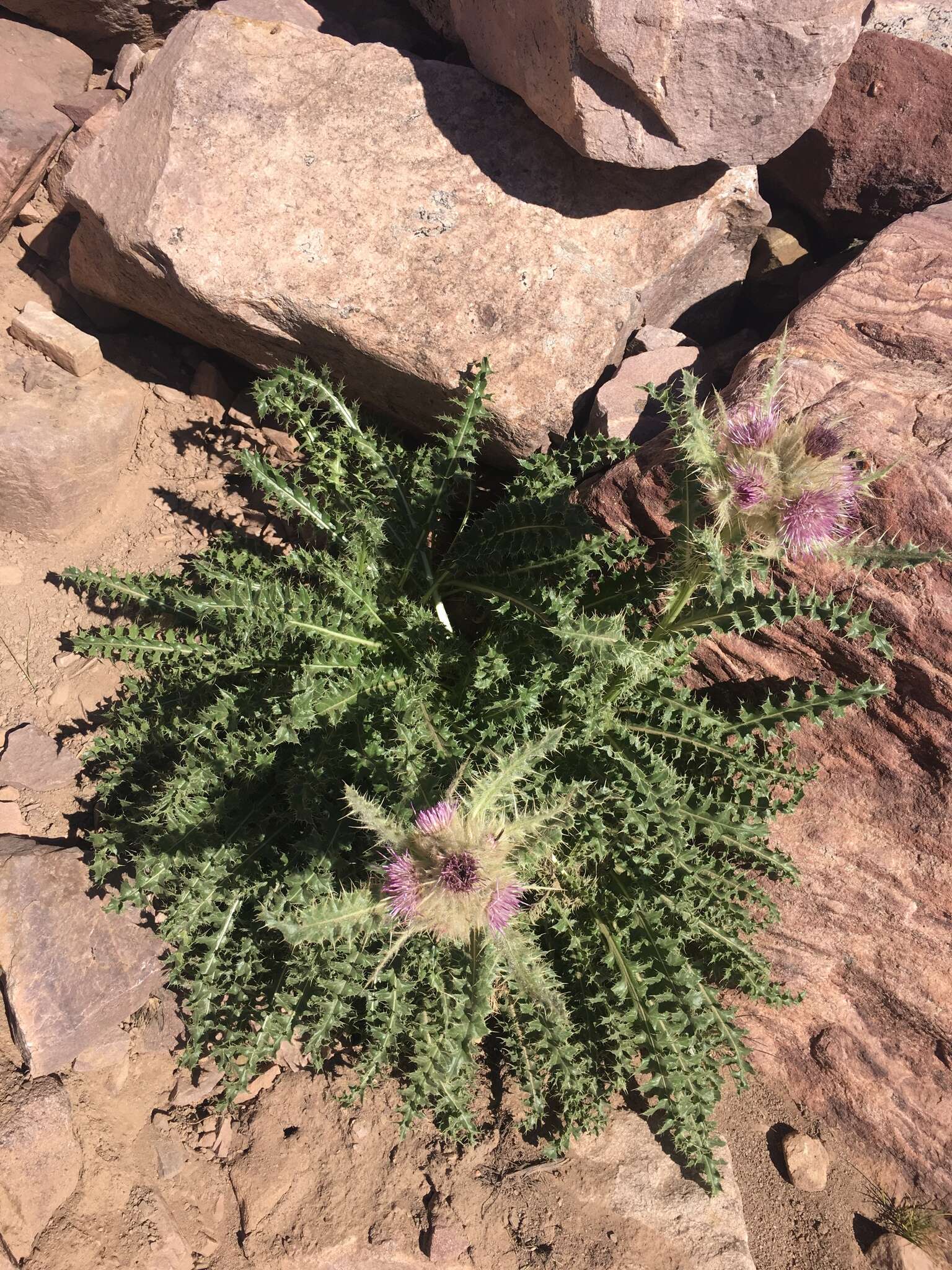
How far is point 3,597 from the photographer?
13.3ft

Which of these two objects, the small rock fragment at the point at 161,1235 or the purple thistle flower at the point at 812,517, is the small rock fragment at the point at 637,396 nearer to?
the purple thistle flower at the point at 812,517

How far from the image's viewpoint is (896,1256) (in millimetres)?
3205

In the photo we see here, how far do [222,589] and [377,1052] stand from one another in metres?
1.83

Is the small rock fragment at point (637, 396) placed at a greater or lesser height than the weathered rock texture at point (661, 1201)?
greater

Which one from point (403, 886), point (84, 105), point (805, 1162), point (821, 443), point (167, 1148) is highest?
point (821, 443)

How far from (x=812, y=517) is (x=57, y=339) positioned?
373 cm

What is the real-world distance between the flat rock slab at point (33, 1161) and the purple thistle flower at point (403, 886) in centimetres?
180

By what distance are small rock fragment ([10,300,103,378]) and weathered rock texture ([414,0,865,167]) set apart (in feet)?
7.98

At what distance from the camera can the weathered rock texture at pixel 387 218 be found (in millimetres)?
3705

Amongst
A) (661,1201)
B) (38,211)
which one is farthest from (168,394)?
(661,1201)

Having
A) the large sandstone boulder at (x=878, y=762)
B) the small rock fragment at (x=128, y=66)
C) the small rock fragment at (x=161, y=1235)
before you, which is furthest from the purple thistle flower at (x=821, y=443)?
the small rock fragment at (x=128, y=66)

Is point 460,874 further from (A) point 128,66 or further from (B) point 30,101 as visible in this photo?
(A) point 128,66

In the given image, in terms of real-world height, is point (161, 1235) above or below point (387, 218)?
below

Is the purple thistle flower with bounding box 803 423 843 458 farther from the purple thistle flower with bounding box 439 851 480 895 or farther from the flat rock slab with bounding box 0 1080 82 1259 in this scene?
the flat rock slab with bounding box 0 1080 82 1259
